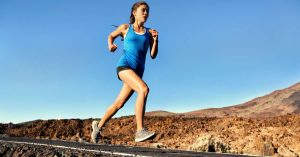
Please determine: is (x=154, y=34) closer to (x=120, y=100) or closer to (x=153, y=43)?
(x=153, y=43)

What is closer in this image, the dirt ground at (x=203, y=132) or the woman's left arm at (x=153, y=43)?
the woman's left arm at (x=153, y=43)

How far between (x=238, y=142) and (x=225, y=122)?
266 centimetres

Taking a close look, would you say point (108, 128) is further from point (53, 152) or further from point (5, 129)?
point (53, 152)

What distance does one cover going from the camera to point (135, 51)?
6.88 m

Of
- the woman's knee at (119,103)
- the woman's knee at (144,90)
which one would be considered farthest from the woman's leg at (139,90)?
the woman's knee at (119,103)

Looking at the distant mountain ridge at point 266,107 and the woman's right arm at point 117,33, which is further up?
the distant mountain ridge at point 266,107

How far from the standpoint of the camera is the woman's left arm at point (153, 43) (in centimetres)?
691

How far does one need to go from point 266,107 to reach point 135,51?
22.6 meters

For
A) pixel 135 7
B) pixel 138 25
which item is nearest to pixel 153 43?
pixel 138 25

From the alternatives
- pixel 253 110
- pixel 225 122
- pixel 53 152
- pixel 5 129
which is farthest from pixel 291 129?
pixel 253 110

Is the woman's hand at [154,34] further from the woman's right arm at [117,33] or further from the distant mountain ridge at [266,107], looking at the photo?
the distant mountain ridge at [266,107]

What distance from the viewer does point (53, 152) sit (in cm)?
406

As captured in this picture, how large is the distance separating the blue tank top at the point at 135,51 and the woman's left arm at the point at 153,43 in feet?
0.24

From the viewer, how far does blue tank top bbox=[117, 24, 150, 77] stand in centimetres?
686
